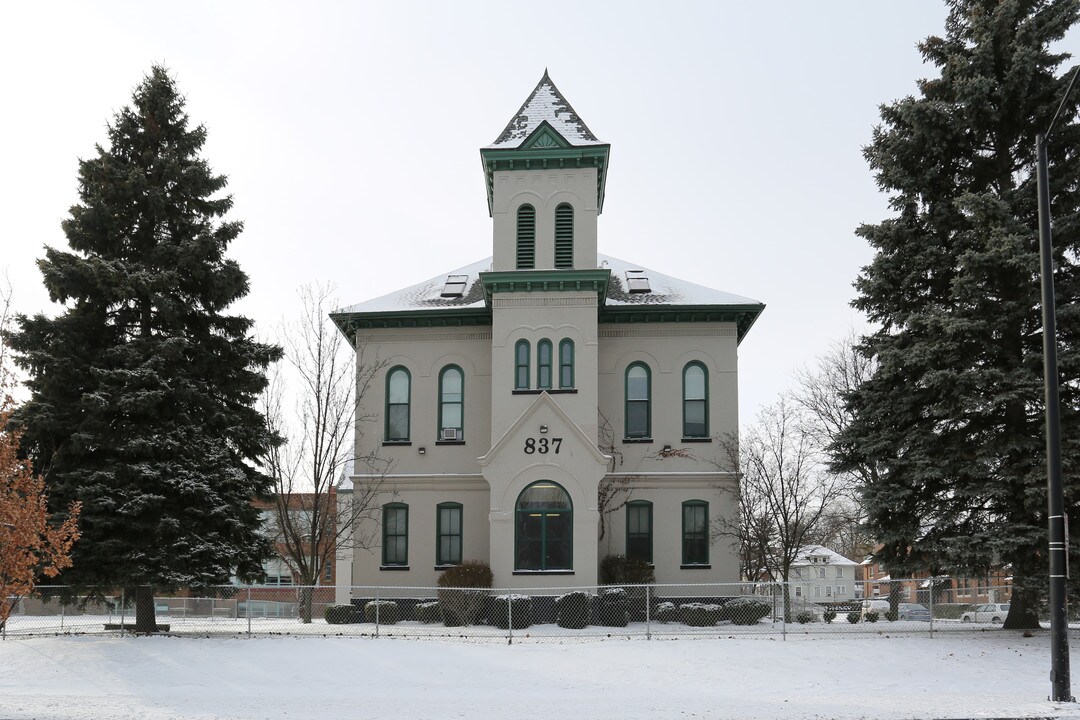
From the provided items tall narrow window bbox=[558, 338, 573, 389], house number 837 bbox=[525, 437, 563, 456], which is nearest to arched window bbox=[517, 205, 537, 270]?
tall narrow window bbox=[558, 338, 573, 389]

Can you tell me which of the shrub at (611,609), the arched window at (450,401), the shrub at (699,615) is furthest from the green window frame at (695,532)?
the arched window at (450,401)

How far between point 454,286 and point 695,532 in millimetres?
11817

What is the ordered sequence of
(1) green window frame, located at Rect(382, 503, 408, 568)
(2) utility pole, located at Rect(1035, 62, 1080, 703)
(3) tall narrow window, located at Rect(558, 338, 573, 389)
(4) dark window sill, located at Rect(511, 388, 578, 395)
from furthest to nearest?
(1) green window frame, located at Rect(382, 503, 408, 568) < (3) tall narrow window, located at Rect(558, 338, 573, 389) < (4) dark window sill, located at Rect(511, 388, 578, 395) < (2) utility pole, located at Rect(1035, 62, 1080, 703)

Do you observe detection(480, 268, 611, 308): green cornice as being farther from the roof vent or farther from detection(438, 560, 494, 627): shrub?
detection(438, 560, 494, 627): shrub

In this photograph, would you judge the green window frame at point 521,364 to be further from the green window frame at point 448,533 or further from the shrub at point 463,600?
the shrub at point 463,600

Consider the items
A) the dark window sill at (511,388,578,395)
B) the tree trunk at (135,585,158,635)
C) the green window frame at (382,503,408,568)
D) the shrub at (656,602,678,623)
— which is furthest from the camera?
the green window frame at (382,503,408,568)

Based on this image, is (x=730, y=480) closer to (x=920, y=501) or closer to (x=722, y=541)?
(x=722, y=541)

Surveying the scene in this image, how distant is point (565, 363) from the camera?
97.1ft

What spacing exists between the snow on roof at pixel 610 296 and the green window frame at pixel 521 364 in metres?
2.84

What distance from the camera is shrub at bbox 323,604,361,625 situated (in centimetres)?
2808

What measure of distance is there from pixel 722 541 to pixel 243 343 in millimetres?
15745

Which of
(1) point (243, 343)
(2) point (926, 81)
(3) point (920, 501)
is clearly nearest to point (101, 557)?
(1) point (243, 343)

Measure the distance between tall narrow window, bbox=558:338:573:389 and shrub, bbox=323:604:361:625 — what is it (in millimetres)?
→ 9146

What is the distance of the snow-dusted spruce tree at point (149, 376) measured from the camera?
2205cm
